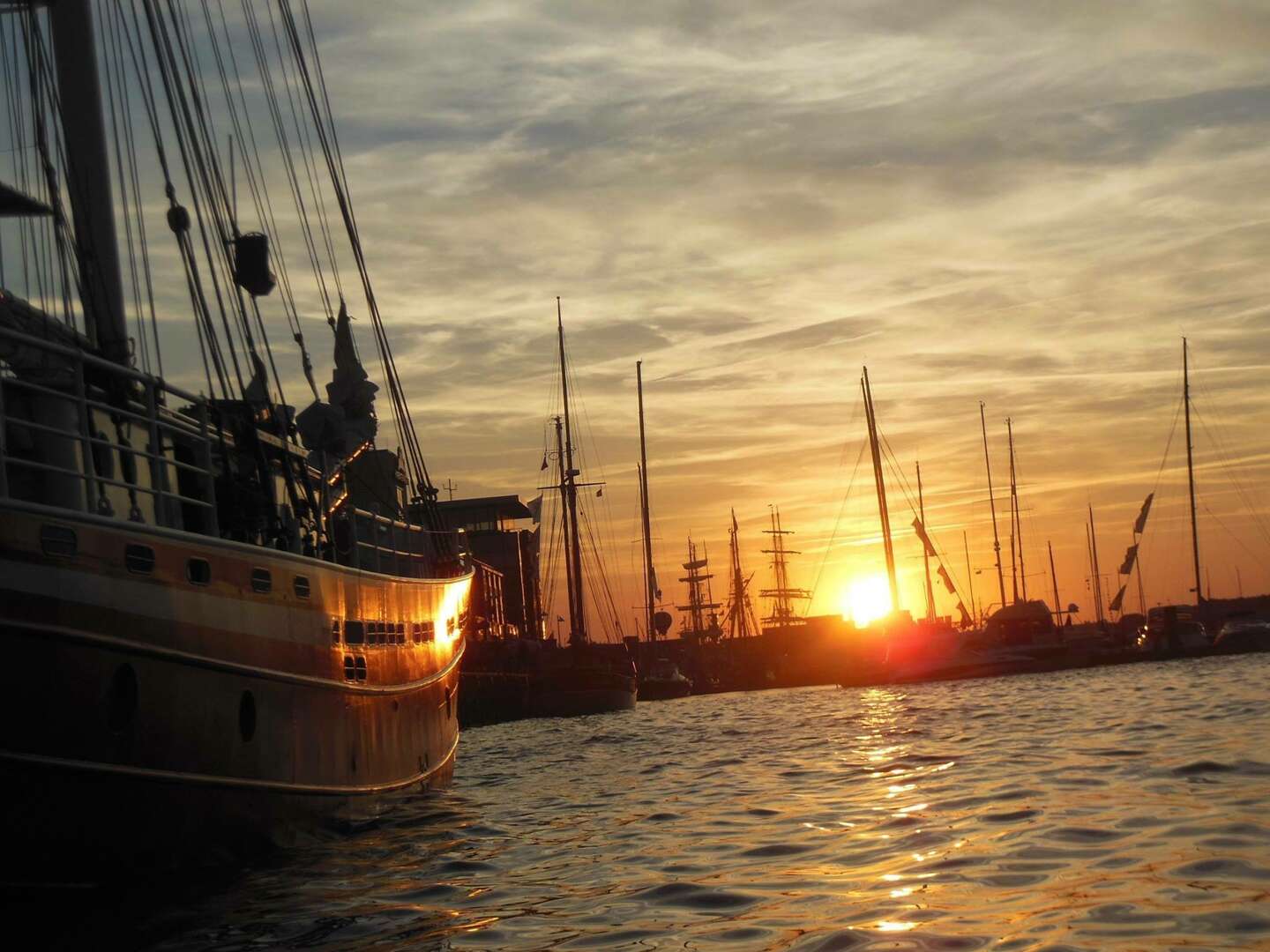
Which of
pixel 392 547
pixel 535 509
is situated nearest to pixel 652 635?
pixel 535 509

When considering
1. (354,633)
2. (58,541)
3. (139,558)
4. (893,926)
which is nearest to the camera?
(893,926)

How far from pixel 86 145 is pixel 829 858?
35.4 feet

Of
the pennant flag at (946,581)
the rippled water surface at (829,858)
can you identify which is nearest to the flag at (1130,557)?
the pennant flag at (946,581)

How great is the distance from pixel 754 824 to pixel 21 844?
6.87m

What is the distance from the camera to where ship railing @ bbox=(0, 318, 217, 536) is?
977 cm

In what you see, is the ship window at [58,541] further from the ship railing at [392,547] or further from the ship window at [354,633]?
the ship railing at [392,547]

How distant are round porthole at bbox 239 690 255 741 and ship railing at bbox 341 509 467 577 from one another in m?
3.74

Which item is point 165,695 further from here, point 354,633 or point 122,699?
point 354,633

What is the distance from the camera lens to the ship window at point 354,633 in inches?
553

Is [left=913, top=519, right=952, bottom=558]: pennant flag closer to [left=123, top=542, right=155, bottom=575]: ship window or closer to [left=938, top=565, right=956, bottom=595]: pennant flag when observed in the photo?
[left=938, top=565, right=956, bottom=595]: pennant flag

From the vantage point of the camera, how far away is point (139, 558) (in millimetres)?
9992

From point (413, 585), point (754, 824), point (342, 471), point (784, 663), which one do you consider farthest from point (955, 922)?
point (784, 663)

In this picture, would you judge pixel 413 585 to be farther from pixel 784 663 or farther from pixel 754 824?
pixel 784 663

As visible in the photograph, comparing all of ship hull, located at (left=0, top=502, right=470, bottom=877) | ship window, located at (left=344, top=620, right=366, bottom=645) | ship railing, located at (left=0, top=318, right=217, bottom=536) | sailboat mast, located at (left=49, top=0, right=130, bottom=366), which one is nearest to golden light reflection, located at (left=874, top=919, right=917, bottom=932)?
ship hull, located at (left=0, top=502, right=470, bottom=877)
